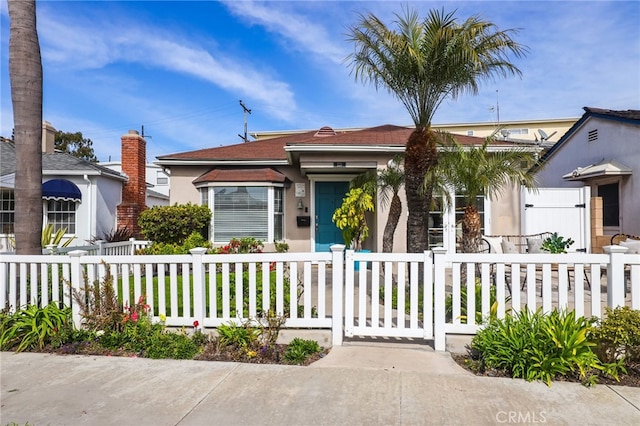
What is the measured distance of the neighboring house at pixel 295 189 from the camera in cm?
947

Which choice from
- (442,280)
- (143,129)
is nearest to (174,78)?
(442,280)

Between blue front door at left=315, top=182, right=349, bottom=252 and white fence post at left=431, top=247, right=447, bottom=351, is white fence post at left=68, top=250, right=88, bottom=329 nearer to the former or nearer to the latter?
white fence post at left=431, top=247, right=447, bottom=351

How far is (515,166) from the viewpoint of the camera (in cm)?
655

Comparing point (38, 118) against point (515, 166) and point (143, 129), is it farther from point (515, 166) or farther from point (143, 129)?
point (143, 129)

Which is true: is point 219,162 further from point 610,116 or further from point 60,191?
point 610,116

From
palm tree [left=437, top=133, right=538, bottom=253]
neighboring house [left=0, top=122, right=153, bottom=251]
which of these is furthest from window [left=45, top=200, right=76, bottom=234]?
palm tree [left=437, top=133, right=538, bottom=253]

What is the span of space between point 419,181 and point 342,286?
100 inches

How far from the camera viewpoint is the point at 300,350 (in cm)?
422

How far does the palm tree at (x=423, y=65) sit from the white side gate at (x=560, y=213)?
428 centimetres

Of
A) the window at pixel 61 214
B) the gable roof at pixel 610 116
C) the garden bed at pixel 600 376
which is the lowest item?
the garden bed at pixel 600 376

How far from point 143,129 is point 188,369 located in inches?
1584

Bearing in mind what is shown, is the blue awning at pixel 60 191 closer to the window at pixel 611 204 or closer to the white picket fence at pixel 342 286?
the white picket fence at pixel 342 286

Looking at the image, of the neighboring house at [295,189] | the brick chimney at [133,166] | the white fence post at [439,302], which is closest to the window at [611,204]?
the neighboring house at [295,189]

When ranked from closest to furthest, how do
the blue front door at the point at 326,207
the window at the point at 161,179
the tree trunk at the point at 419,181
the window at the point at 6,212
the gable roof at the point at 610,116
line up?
1. the tree trunk at the point at 419,181
2. the gable roof at the point at 610,116
3. the blue front door at the point at 326,207
4. the window at the point at 6,212
5. the window at the point at 161,179
